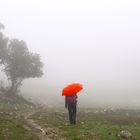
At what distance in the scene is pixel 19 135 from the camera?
22.6 meters

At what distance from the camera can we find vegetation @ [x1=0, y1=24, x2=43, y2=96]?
78.2m

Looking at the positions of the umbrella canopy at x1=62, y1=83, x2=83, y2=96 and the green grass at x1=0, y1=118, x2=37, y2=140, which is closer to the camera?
the green grass at x1=0, y1=118, x2=37, y2=140

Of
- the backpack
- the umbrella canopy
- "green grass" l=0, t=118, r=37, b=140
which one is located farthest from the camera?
the backpack

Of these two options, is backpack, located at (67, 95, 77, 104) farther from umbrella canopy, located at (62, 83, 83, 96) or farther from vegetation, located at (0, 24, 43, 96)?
vegetation, located at (0, 24, 43, 96)

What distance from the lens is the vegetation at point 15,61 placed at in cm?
7819

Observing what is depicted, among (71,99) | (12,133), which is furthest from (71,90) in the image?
(12,133)

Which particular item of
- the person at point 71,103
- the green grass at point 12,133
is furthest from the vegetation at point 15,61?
the green grass at point 12,133

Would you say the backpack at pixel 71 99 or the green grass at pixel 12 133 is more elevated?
the backpack at pixel 71 99

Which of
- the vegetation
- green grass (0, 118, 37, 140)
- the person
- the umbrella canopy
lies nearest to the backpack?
the person

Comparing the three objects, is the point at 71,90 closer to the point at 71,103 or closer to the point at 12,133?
the point at 71,103

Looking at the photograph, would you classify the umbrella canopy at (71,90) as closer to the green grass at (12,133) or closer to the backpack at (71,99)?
the backpack at (71,99)

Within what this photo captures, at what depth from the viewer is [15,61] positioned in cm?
7888

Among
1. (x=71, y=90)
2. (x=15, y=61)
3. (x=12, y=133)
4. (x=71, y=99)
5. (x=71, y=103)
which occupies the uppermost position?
(x=15, y=61)

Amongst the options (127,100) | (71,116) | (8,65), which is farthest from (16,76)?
(71,116)
